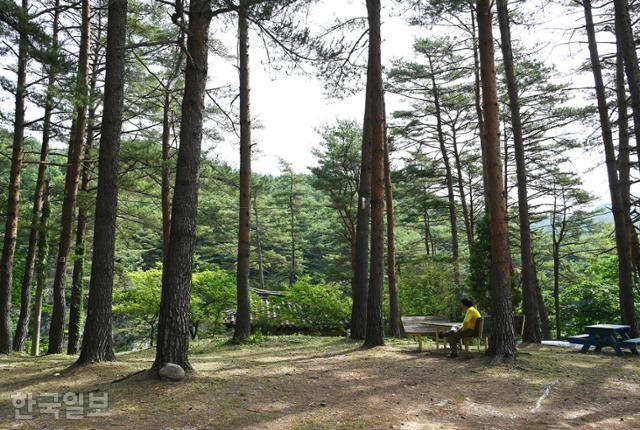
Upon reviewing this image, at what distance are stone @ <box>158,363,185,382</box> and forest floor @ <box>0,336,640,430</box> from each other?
0.11 m

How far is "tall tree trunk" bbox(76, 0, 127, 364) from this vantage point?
6793 millimetres

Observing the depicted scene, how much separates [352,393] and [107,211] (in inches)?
173

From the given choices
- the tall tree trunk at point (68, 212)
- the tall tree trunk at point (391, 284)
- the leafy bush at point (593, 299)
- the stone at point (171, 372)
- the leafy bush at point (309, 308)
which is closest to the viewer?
the stone at point (171, 372)

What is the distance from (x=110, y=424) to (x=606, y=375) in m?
6.60

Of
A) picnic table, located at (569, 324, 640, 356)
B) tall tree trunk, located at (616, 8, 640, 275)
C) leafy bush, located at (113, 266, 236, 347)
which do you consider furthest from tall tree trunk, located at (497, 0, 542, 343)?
leafy bush, located at (113, 266, 236, 347)

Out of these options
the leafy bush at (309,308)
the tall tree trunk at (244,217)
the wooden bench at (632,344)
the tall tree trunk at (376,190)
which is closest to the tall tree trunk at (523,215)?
the wooden bench at (632,344)

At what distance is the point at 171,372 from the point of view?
220 inches

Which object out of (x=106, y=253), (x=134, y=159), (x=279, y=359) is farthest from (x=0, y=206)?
(x=279, y=359)

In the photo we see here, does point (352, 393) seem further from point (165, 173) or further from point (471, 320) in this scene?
point (165, 173)

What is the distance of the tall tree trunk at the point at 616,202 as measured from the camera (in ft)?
A: 36.9

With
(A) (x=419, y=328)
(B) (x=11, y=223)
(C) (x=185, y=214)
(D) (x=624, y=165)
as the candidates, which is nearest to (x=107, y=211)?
(C) (x=185, y=214)

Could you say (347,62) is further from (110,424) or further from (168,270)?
(110,424)

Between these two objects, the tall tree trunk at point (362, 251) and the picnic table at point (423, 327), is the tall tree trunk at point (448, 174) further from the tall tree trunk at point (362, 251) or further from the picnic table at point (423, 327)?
the picnic table at point (423, 327)

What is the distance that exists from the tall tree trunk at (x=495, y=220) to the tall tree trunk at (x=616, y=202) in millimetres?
5267
